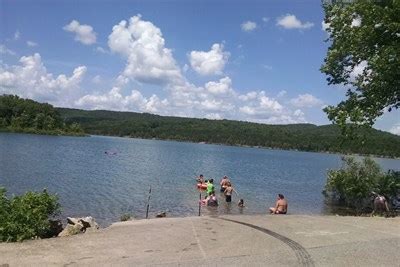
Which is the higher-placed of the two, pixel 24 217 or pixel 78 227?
pixel 24 217

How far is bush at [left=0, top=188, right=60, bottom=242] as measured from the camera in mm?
15203

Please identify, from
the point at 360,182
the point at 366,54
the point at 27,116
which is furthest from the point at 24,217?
the point at 27,116

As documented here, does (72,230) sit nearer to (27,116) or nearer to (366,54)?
(366,54)

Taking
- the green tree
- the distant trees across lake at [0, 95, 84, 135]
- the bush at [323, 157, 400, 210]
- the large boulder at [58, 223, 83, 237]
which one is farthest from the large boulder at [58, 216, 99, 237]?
the distant trees across lake at [0, 95, 84, 135]

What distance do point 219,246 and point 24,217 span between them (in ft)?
21.3

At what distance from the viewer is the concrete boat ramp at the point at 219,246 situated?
12617 mm

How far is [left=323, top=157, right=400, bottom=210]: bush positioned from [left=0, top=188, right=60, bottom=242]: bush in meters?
27.1

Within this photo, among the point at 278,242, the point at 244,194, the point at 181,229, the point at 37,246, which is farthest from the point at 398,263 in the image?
the point at 244,194

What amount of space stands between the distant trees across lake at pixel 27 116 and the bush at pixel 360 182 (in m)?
156

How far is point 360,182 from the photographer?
129 feet

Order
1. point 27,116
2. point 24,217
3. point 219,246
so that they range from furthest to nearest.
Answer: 1. point 27,116
2. point 24,217
3. point 219,246

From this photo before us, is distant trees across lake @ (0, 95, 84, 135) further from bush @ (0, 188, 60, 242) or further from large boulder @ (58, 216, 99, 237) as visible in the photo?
bush @ (0, 188, 60, 242)

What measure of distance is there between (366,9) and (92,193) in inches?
994

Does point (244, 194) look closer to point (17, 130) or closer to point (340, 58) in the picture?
point (340, 58)
